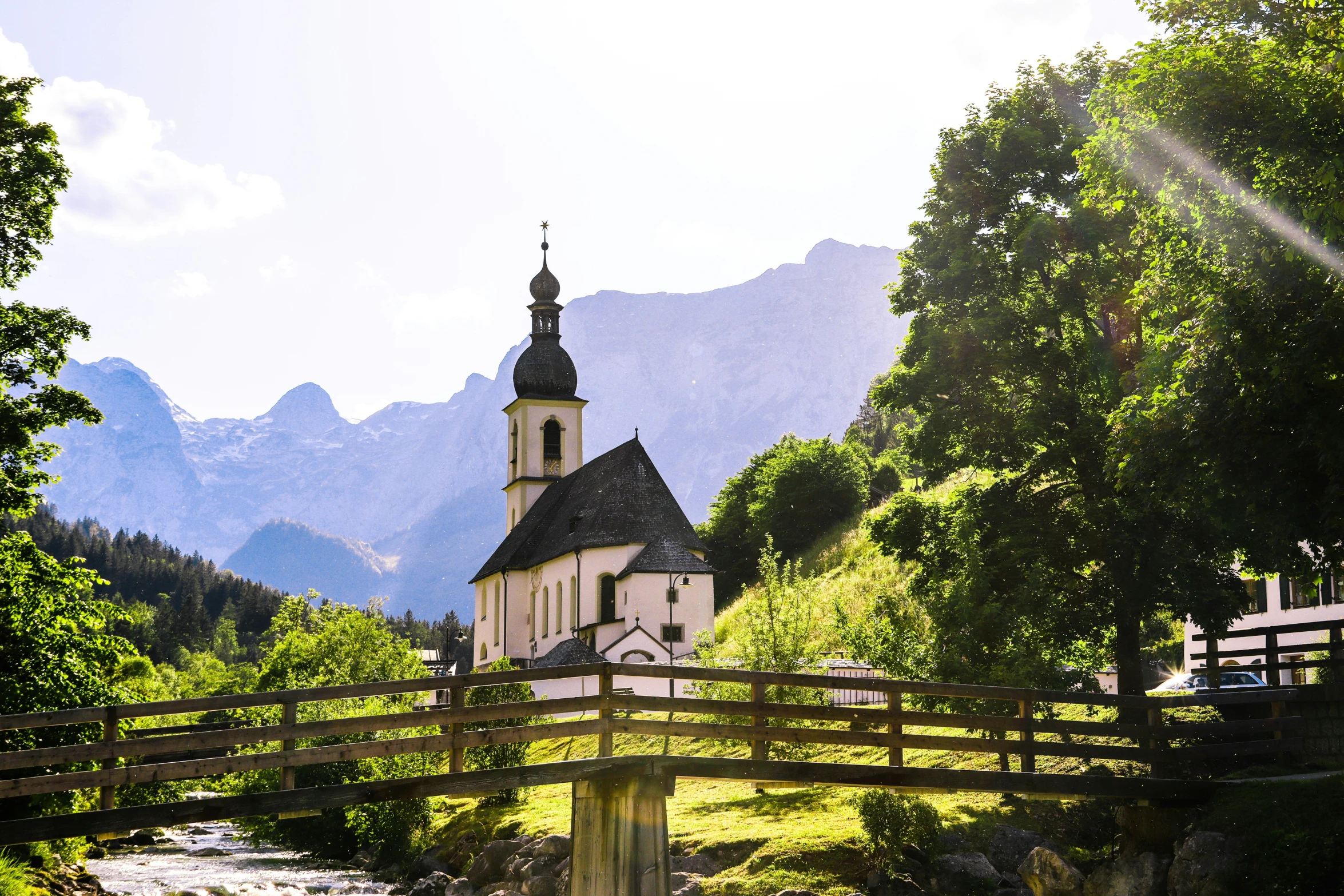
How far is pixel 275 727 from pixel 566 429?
65034 mm

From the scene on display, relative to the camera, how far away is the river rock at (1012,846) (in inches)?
700

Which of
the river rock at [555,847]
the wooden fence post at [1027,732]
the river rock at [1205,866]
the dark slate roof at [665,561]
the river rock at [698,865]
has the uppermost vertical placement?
the dark slate roof at [665,561]

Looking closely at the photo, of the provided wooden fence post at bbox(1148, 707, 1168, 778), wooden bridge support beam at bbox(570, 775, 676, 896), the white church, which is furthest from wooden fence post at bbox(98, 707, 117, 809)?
the white church

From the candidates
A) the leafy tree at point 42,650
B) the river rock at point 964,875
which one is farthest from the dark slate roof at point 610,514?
the river rock at point 964,875

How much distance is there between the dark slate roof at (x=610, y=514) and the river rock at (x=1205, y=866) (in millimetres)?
41620

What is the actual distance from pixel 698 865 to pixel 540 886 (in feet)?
12.4

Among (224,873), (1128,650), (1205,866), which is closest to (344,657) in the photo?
(224,873)

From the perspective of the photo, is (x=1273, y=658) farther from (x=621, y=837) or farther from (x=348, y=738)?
(x=348, y=738)

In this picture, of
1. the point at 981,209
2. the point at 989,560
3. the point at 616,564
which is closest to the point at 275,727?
the point at 989,560

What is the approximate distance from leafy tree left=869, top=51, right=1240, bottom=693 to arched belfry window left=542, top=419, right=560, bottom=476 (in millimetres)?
53213

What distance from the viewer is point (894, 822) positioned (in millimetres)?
18484

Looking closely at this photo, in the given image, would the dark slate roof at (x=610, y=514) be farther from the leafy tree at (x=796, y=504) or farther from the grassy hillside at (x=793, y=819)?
the grassy hillside at (x=793, y=819)

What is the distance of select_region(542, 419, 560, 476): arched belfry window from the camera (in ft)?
254

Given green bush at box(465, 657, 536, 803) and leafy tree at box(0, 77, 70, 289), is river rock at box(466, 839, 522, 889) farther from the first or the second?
leafy tree at box(0, 77, 70, 289)
